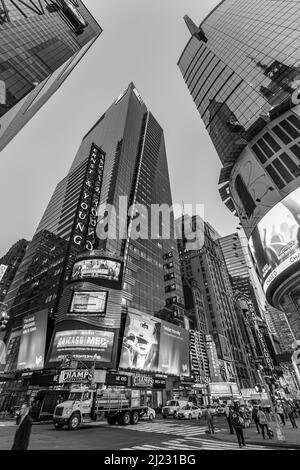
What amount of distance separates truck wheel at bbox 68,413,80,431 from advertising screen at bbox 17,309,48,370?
29.4 metres

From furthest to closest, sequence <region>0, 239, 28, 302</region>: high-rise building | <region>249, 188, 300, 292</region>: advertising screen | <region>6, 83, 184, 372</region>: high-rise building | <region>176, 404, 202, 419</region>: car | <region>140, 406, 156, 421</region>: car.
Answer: <region>0, 239, 28, 302</region>: high-rise building
<region>6, 83, 184, 372</region>: high-rise building
<region>249, 188, 300, 292</region>: advertising screen
<region>176, 404, 202, 419</region>: car
<region>140, 406, 156, 421</region>: car

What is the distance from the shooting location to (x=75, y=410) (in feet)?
58.1

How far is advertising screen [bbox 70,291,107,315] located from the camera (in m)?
42.1

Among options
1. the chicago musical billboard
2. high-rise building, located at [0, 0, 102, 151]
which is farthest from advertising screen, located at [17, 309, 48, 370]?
high-rise building, located at [0, 0, 102, 151]

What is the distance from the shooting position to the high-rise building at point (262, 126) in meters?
34.1

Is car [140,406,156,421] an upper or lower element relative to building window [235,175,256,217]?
lower

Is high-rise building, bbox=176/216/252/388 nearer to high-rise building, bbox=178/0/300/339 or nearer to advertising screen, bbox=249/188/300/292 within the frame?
advertising screen, bbox=249/188/300/292

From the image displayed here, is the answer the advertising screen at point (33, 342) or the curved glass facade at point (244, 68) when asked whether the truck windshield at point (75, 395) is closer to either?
the advertising screen at point (33, 342)

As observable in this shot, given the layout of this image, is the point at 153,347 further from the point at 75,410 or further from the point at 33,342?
the point at 75,410

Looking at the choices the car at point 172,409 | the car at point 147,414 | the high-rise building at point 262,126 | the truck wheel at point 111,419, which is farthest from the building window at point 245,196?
the truck wheel at point 111,419

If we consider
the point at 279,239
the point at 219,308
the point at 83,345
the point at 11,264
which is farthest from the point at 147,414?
the point at 11,264

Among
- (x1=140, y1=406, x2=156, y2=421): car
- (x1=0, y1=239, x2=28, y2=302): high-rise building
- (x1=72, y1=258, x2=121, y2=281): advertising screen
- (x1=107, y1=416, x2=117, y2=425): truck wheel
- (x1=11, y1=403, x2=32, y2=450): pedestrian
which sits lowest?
(x1=11, y1=403, x2=32, y2=450): pedestrian

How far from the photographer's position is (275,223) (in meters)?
34.2
